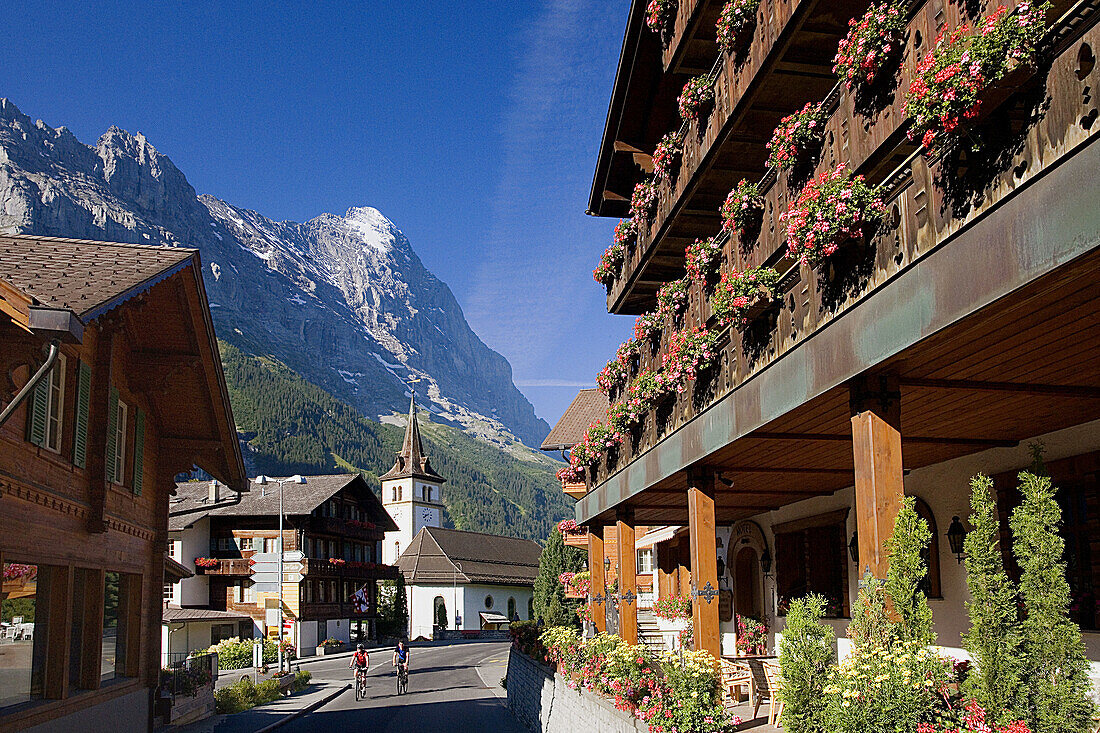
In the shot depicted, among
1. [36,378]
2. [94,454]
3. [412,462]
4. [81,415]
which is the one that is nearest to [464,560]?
[412,462]

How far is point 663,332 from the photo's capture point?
581 inches

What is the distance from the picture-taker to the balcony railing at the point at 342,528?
63.3 metres

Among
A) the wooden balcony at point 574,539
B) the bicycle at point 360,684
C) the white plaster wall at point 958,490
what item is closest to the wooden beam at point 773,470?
the white plaster wall at point 958,490

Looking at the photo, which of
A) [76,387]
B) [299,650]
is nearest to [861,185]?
[76,387]

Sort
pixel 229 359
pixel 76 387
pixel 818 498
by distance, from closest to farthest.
A: pixel 76 387 → pixel 818 498 → pixel 229 359

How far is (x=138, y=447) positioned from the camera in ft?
55.7

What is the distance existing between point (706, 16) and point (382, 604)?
71.6 m

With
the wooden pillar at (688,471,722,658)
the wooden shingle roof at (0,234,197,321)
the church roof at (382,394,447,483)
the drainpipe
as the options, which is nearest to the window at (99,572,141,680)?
the wooden shingle roof at (0,234,197,321)

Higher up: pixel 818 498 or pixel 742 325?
pixel 742 325

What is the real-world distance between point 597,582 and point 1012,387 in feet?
42.0

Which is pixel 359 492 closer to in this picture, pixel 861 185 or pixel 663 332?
pixel 663 332

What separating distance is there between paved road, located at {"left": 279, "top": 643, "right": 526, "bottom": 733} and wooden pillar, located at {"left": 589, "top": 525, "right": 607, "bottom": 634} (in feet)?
12.0

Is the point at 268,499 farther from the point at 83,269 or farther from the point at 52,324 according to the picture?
the point at 52,324

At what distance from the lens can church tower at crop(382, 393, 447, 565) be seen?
114 m
